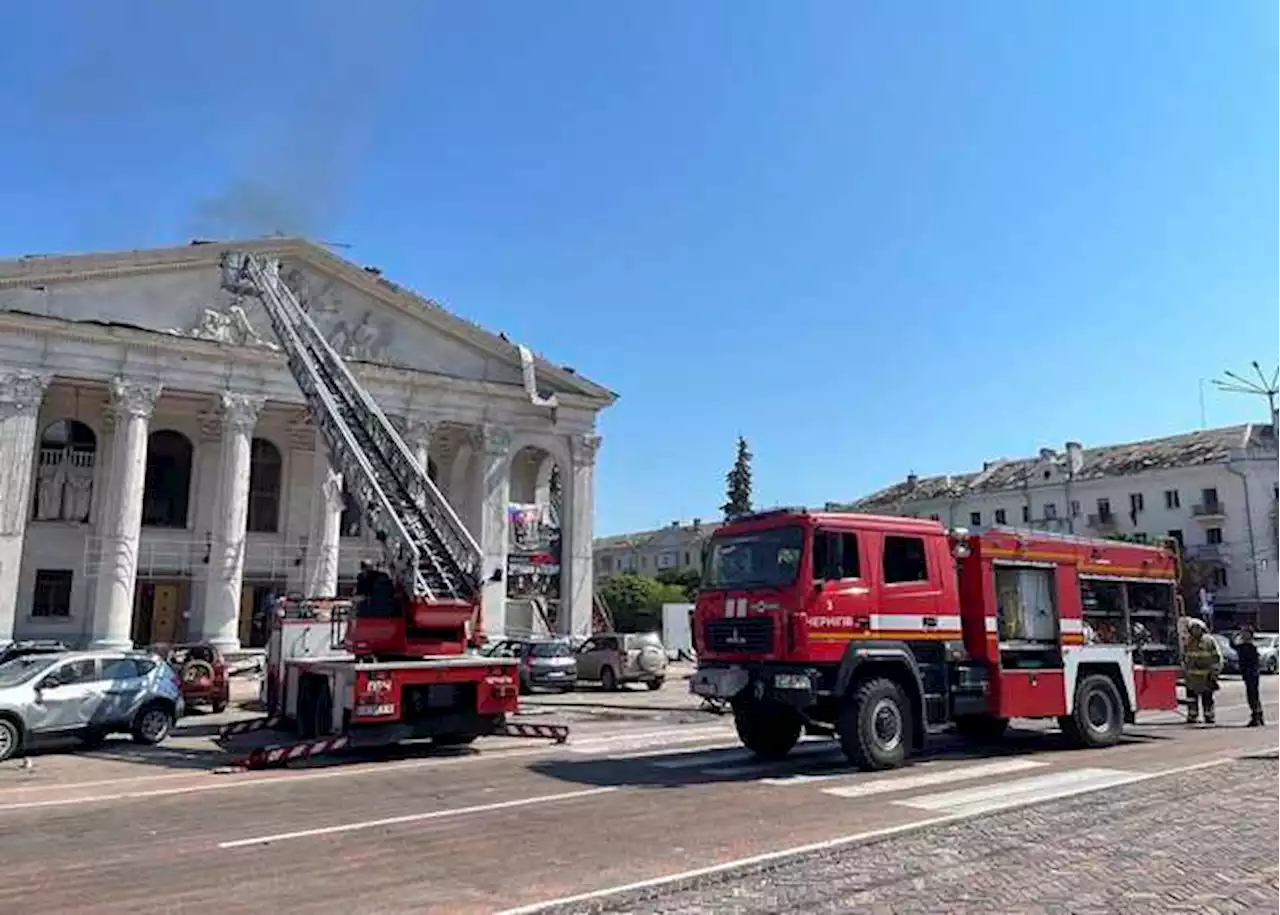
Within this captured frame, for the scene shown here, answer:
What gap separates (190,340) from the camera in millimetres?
33438

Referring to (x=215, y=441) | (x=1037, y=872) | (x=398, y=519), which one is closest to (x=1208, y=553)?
(x=215, y=441)

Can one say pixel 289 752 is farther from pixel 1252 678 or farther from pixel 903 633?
pixel 1252 678

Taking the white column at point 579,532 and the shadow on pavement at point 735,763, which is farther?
the white column at point 579,532

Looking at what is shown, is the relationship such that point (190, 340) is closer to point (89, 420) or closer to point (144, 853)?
point (89, 420)

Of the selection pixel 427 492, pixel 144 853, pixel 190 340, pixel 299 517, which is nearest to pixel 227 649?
pixel 299 517

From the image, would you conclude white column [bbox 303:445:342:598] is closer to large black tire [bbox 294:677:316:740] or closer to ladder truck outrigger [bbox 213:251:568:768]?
ladder truck outrigger [bbox 213:251:568:768]

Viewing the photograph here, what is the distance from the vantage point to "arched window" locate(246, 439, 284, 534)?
127 feet

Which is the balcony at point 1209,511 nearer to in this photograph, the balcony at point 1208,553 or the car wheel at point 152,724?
the balcony at point 1208,553

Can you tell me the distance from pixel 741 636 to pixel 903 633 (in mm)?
2011

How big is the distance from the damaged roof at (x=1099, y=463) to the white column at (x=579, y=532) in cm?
2151

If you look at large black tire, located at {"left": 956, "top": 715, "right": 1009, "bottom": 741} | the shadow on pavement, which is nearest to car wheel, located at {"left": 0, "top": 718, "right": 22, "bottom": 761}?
the shadow on pavement

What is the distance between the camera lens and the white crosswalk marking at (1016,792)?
9.30 meters

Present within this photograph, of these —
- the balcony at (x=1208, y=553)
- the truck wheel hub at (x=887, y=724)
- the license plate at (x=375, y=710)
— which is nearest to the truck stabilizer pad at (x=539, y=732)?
the license plate at (x=375, y=710)

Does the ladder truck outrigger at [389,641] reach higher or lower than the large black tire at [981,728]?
higher
